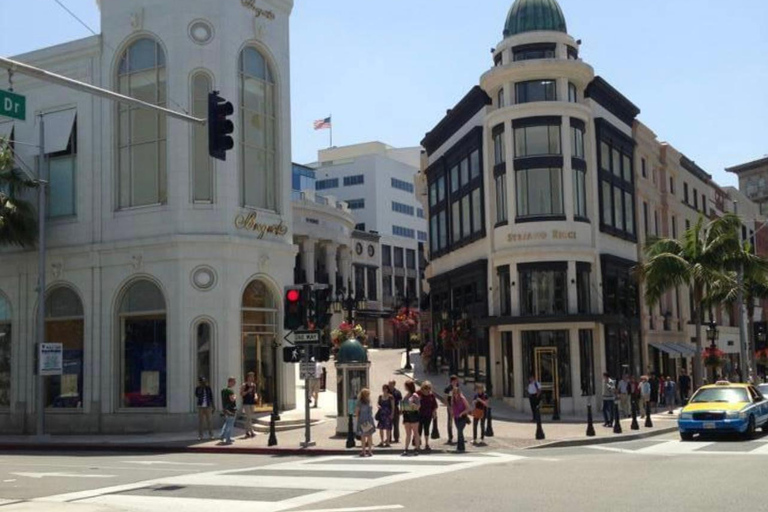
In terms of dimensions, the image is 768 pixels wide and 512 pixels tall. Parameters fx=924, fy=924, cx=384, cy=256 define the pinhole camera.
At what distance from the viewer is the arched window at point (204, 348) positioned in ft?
98.3

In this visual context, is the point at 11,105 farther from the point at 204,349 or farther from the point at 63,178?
the point at 63,178

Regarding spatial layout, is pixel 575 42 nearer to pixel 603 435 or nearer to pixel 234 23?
pixel 234 23

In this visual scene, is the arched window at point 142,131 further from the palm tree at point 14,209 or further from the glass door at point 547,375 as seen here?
the glass door at point 547,375

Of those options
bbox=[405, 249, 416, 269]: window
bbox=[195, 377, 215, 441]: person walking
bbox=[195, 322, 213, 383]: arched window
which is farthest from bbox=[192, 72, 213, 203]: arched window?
bbox=[405, 249, 416, 269]: window

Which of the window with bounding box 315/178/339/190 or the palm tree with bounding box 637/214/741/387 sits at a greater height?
the window with bounding box 315/178/339/190

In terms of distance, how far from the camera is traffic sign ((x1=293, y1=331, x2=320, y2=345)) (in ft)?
78.9

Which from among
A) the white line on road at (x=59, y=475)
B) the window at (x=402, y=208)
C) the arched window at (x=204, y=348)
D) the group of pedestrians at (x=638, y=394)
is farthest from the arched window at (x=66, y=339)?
the window at (x=402, y=208)

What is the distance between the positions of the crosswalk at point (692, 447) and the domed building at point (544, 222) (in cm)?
1060

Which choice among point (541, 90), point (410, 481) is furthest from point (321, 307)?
point (541, 90)

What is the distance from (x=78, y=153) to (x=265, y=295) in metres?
8.39

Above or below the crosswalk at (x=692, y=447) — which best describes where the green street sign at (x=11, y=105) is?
above

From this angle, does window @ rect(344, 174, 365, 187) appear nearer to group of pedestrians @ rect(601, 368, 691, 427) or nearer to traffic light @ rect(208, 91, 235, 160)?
group of pedestrians @ rect(601, 368, 691, 427)

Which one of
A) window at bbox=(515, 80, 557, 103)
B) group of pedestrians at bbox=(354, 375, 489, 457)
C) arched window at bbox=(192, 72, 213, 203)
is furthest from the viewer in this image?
window at bbox=(515, 80, 557, 103)

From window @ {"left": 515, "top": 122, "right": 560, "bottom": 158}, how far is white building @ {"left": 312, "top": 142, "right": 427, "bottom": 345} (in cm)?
6497
